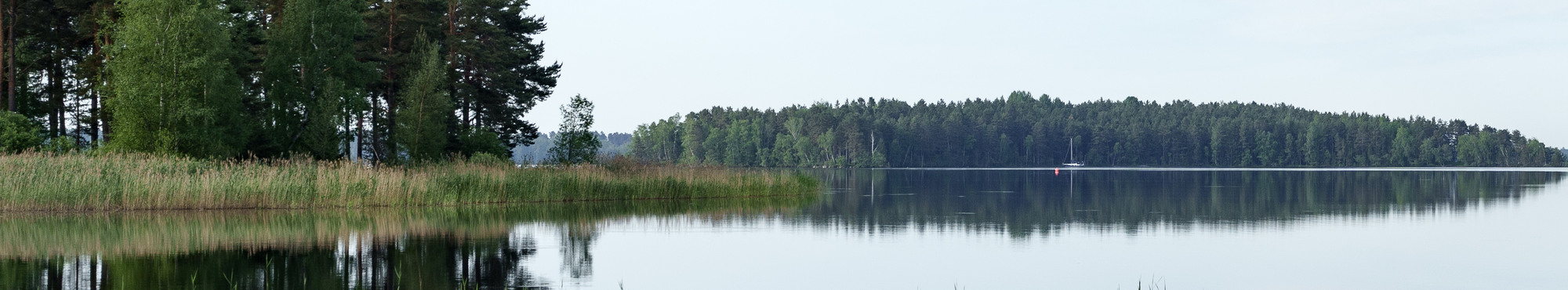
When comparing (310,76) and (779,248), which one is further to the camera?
(310,76)

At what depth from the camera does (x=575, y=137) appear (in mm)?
50312

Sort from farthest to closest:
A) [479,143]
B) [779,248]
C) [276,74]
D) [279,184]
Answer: [479,143] < [276,74] < [279,184] < [779,248]

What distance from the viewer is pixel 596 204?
3569 cm

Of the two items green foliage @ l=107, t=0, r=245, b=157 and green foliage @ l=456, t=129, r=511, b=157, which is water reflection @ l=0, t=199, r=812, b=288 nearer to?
green foliage @ l=107, t=0, r=245, b=157

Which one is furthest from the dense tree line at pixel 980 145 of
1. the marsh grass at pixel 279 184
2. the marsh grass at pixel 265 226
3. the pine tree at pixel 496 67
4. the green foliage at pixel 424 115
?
the marsh grass at pixel 265 226

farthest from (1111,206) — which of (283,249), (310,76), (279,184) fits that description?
(310,76)

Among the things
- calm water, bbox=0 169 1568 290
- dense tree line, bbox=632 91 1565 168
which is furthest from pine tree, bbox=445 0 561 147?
dense tree line, bbox=632 91 1565 168

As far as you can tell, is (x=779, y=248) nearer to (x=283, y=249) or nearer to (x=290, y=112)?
(x=283, y=249)

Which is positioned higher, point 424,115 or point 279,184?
point 424,115

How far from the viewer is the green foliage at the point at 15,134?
35031mm

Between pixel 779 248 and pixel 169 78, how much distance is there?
2275 centimetres

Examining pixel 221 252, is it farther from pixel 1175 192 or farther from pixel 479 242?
pixel 1175 192

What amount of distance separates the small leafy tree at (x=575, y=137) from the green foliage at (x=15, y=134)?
17.9m

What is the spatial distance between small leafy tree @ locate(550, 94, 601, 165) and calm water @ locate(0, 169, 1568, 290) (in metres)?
14.6
